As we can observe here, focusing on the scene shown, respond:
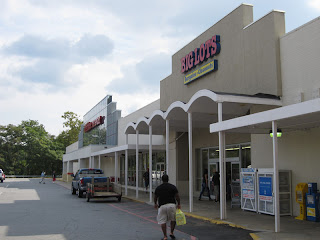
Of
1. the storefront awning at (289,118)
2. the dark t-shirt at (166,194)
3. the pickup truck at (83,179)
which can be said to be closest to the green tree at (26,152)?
the pickup truck at (83,179)

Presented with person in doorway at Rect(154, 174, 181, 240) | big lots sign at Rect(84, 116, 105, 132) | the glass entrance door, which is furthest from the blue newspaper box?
big lots sign at Rect(84, 116, 105, 132)

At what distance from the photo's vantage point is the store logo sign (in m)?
17.1

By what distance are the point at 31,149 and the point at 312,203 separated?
2941 inches

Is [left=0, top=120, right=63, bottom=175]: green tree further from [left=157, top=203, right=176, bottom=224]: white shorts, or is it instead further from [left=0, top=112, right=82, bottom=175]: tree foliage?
[left=157, top=203, right=176, bottom=224]: white shorts

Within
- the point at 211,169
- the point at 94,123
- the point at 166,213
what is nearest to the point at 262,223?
the point at 166,213

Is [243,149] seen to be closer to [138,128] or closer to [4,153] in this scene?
[138,128]

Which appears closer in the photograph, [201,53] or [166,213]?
[166,213]

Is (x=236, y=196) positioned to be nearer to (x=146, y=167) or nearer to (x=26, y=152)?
(x=146, y=167)

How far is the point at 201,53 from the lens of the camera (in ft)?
60.5

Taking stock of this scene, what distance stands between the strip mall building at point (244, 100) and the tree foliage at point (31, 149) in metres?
59.2

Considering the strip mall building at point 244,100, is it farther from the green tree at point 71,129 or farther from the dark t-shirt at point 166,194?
the green tree at point 71,129

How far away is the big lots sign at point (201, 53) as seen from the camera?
17.1m

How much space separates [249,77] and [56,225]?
9.39 m

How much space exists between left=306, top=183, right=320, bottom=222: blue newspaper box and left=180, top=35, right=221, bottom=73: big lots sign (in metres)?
8.18
